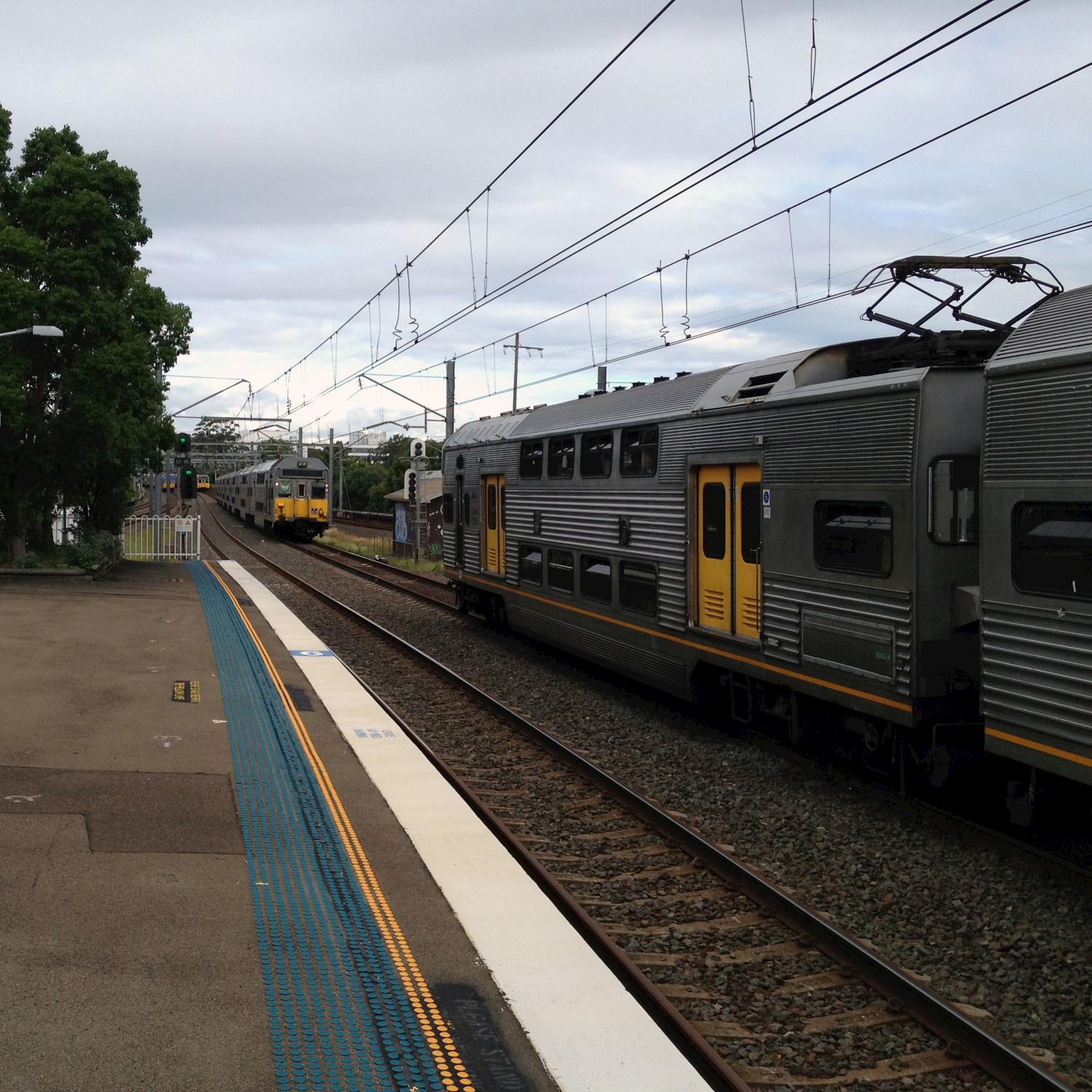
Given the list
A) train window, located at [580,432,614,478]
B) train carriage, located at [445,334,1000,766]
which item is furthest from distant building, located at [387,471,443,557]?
train carriage, located at [445,334,1000,766]

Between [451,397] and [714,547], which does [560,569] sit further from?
[451,397]

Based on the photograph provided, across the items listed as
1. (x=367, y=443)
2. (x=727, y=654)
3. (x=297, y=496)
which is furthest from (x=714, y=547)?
Result: (x=367, y=443)

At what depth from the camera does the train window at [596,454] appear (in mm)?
12555

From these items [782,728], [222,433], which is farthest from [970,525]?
[222,433]

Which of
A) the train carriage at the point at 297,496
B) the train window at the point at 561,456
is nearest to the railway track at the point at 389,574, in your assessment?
the train carriage at the point at 297,496

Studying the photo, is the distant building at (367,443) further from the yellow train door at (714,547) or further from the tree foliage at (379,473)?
the yellow train door at (714,547)

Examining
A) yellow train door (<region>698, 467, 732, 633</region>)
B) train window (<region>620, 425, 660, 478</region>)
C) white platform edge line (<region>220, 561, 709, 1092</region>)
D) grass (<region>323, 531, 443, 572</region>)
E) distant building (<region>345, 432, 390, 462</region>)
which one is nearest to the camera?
white platform edge line (<region>220, 561, 709, 1092</region>)

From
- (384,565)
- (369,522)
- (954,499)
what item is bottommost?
(384,565)

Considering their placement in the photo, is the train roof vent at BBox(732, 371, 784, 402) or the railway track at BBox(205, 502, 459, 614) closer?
the train roof vent at BBox(732, 371, 784, 402)

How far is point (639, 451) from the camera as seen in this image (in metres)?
11.7

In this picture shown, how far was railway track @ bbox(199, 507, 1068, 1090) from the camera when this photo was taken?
4758 millimetres

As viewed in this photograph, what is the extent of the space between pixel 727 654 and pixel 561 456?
4789mm

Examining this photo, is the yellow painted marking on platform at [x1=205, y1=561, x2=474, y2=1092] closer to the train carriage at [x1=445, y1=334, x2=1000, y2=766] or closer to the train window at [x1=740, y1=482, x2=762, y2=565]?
the train carriage at [x1=445, y1=334, x2=1000, y2=766]

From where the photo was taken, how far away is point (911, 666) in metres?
7.37
